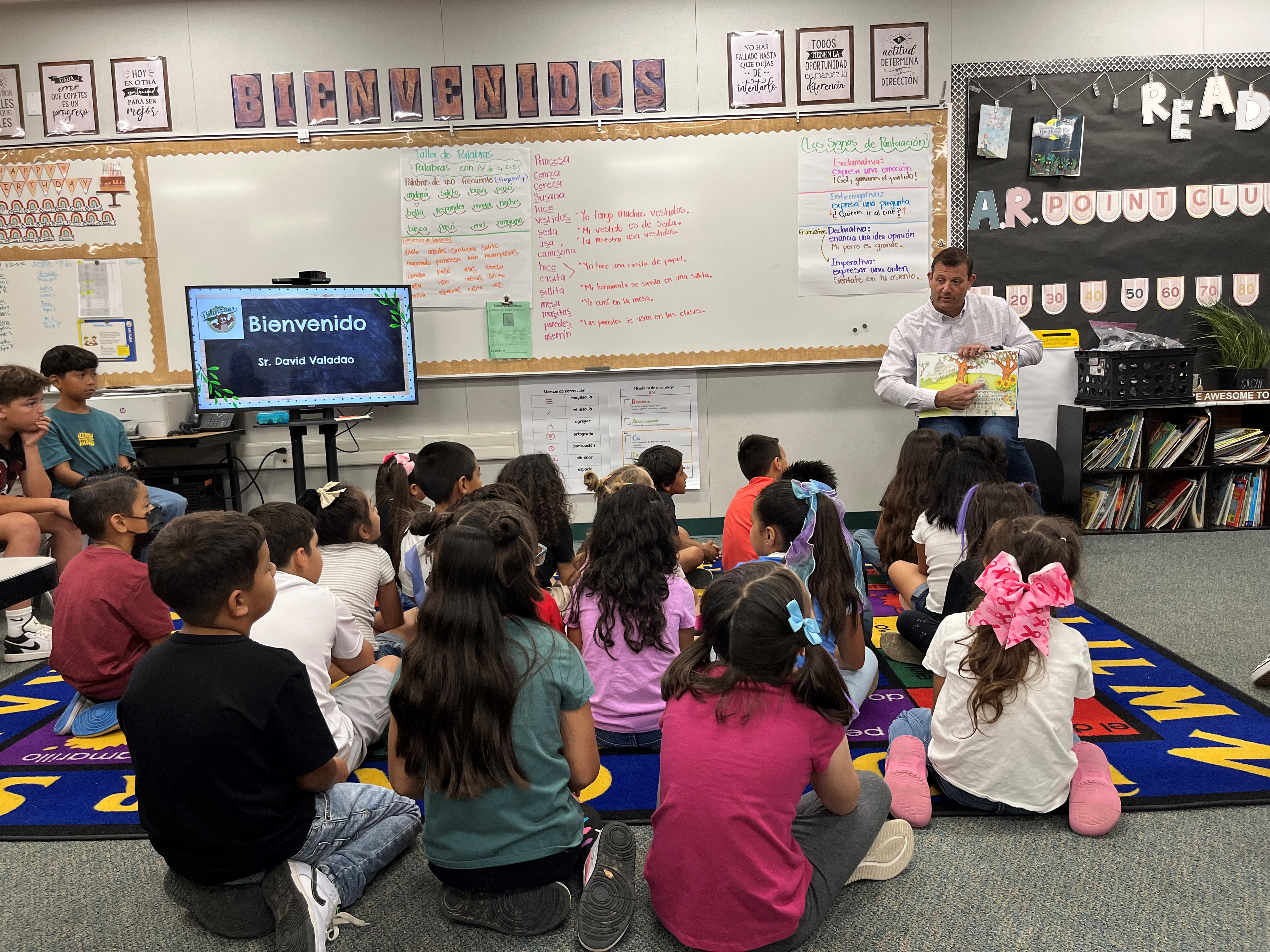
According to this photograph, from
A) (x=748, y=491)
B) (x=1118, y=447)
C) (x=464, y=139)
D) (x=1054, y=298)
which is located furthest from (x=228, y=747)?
(x=1054, y=298)

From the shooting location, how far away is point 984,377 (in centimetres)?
384

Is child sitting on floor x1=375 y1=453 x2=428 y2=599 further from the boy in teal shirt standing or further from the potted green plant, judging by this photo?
the potted green plant

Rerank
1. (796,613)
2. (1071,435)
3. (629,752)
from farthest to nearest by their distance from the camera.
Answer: (1071,435) < (629,752) < (796,613)

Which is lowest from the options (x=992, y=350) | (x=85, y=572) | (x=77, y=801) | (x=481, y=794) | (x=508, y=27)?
(x=77, y=801)

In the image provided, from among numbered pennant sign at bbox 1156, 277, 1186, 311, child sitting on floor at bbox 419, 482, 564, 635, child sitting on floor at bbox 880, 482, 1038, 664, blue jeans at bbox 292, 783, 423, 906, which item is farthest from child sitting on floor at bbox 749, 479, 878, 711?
numbered pennant sign at bbox 1156, 277, 1186, 311

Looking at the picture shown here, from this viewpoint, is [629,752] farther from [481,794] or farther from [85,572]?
[85,572]

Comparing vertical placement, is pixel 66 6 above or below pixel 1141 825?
above

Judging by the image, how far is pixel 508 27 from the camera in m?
4.41

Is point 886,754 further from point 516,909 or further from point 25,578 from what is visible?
point 25,578

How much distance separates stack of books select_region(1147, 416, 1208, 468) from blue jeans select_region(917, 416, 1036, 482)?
938mm

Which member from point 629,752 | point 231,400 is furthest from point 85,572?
point 231,400

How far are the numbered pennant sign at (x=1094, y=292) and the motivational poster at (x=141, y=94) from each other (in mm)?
4745

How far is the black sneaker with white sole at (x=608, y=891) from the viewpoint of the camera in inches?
59.8

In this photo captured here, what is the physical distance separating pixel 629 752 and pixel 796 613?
41.8 inches
